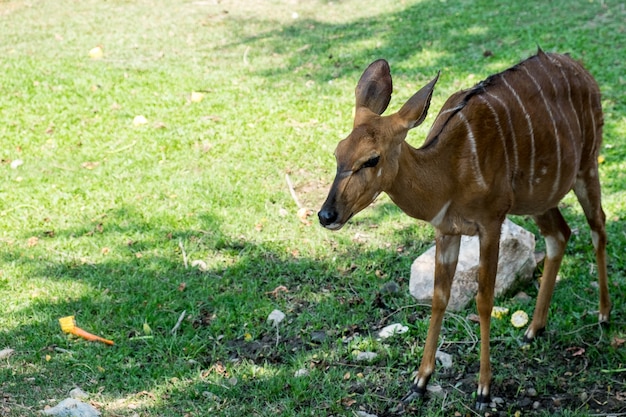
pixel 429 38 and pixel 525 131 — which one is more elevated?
pixel 525 131

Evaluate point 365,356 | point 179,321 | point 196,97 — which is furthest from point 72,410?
point 196,97

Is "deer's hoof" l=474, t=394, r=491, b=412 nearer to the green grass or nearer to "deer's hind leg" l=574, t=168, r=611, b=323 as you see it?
the green grass

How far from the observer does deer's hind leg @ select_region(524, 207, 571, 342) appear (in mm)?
4426

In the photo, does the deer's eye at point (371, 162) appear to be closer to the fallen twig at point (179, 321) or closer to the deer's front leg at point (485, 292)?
the deer's front leg at point (485, 292)

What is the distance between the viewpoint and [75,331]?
4727 mm

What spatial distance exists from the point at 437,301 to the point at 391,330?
625 millimetres

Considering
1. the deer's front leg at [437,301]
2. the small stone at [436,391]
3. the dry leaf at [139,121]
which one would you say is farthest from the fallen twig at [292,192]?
the small stone at [436,391]

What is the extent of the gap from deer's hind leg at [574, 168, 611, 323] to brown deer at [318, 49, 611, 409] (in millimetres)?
12

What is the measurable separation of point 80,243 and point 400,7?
25.4 ft

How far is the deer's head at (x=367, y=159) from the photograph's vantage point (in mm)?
3322

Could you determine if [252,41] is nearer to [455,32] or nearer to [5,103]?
[455,32]

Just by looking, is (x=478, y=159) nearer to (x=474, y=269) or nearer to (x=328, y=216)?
(x=328, y=216)

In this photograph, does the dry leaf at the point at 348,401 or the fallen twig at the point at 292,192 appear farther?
the fallen twig at the point at 292,192

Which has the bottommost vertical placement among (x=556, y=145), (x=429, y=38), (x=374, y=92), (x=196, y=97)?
(x=429, y=38)
